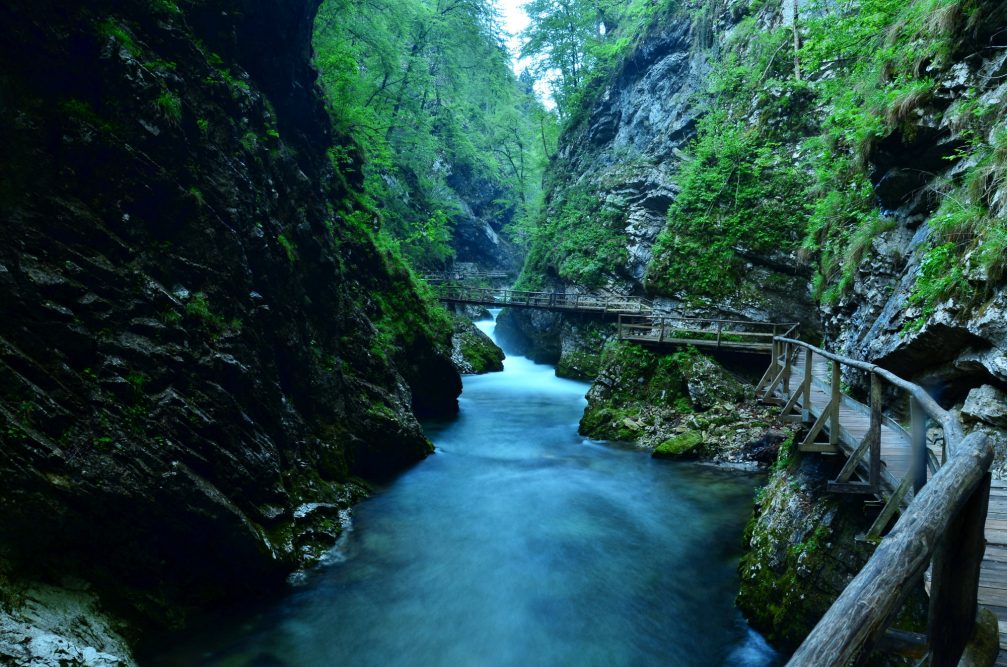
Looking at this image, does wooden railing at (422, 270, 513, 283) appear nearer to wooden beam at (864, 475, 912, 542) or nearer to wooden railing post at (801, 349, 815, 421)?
wooden railing post at (801, 349, 815, 421)

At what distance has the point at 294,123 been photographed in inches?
434

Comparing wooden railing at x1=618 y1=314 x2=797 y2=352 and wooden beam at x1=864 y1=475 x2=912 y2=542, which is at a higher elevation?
wooden railing at x1=618 y1=314 x2=797 y2=352

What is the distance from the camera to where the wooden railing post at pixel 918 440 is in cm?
354

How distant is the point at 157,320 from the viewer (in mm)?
6262

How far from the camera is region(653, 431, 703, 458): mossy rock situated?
11.7 m

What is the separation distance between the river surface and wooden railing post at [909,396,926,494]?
3.03 meters

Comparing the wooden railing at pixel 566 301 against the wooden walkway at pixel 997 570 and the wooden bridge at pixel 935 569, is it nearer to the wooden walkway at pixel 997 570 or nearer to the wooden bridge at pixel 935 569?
the wooden walkway at pixel 997 570

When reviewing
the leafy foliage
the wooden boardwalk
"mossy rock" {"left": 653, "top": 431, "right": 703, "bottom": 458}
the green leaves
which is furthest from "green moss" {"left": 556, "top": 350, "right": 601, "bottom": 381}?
the wooden boardwalk

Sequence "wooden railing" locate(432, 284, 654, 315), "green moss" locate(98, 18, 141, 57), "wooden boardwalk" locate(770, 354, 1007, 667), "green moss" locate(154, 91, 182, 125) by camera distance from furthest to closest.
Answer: "wooden railing" locate(432, 284, 654, 315) → "green moss" locate(154, 91, 182, 125) → "green moss" locate(98, 18, 141, 57) → "wooden boardwalk" locate(770, 354, 1007, 667)

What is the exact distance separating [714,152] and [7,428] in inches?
831

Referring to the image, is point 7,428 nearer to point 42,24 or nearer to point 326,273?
point 42,24

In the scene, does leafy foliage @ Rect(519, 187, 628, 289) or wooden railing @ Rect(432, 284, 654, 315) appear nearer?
wooden railing @ Rect(432, 284, 654, 315)

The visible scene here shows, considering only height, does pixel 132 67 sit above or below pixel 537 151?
below

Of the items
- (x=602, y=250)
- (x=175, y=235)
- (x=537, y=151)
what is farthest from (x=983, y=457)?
(x=537, y=151)
